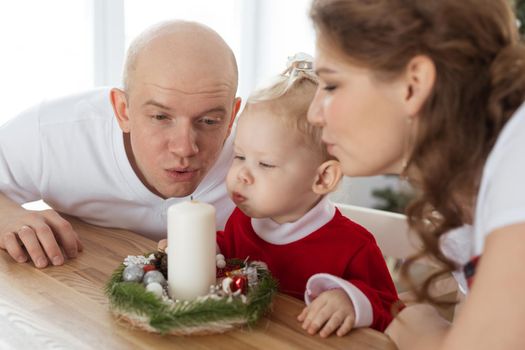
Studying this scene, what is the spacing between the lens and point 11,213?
1.55m

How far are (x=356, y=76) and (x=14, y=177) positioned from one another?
1.21 m

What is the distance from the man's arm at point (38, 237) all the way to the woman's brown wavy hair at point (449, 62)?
2.58ft

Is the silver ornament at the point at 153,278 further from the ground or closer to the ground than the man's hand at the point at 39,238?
further from the ground

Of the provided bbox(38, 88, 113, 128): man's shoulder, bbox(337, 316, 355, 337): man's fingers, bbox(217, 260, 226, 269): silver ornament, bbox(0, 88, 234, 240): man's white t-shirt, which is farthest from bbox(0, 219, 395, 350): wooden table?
bbox(38, 88, 113, 128): man's shoulder

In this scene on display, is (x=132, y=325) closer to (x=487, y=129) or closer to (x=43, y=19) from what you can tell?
(x=487, y=129)

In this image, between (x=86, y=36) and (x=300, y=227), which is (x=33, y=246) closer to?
(x=300, y=227)

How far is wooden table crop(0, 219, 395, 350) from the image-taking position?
105cm

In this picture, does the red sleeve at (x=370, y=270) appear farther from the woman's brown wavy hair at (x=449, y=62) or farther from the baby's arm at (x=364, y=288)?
the woman's brown wavy hair at (x=449, y=62)

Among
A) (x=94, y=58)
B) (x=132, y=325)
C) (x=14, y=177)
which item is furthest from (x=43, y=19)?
(x=132, y=325)

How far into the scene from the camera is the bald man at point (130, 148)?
146 centimetres

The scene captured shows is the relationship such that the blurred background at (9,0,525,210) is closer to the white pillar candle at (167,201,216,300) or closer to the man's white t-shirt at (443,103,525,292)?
the white pillar candle at (167,201,216,300)

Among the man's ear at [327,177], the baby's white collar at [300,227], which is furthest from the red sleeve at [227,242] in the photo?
the man's ear at [327,177]

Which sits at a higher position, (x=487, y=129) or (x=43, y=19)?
(x=487, y=129)

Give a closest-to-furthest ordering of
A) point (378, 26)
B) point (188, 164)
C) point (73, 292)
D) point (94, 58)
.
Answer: point (378, 26)
point (73, 292)
point (188, 164)
point (94, 58)
